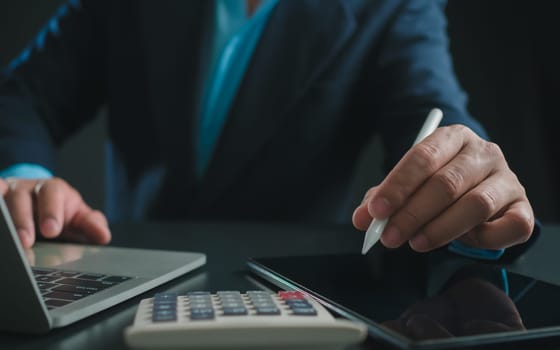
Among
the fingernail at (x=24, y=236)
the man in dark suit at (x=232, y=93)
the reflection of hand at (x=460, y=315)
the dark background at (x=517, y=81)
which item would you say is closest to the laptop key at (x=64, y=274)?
the fingernail at (x=24, y=236)

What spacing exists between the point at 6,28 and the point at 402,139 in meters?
1.48

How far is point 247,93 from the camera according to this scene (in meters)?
1.16

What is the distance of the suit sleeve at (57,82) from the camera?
1107mm

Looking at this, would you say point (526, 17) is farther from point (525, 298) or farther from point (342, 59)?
point (525, 298)

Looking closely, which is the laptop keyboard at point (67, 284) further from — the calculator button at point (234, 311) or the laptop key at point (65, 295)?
the calculator button at point (234, 311)

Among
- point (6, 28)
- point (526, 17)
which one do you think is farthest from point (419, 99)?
point (6, 28)

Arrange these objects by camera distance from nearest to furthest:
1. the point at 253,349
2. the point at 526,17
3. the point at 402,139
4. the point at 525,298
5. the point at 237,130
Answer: the point at 253,349
the point at 525,298
the point at 402,139
the point at 237,130
the point at 526,17

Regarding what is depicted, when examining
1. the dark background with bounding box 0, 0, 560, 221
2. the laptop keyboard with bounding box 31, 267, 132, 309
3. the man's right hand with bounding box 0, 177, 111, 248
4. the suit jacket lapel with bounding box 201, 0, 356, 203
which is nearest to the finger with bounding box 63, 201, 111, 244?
the man's right hand with bounding box 0, 177, 111, 248

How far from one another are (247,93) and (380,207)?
31.1 inches

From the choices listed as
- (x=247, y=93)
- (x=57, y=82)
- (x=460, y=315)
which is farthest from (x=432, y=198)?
(x=57, y=82)

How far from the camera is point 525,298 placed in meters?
0.37

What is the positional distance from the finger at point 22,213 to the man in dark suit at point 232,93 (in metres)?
0.37

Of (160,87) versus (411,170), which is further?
(160,87)

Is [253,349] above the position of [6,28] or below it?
below
